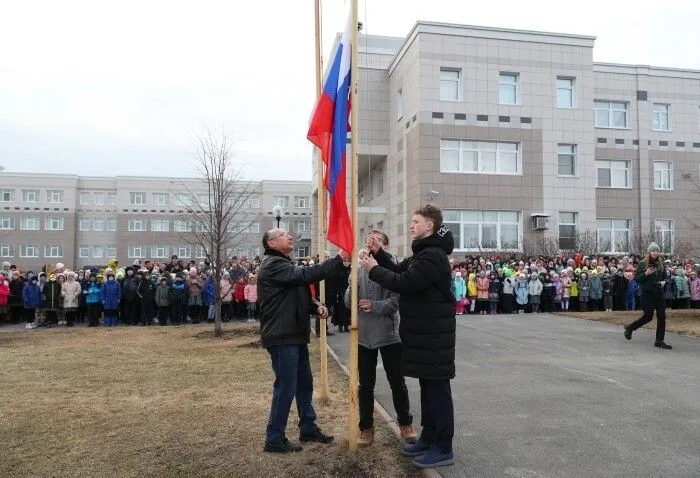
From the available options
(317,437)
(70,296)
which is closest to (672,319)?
(317,437)

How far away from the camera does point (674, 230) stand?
1390 inches

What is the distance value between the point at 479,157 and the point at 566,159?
518cm

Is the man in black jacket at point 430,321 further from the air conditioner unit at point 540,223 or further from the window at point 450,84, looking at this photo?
the air conditioner unit at point 540,223

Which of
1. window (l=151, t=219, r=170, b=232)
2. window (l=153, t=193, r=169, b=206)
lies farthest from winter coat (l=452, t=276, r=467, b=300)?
window (l=153, t=193, r=169, b=206)

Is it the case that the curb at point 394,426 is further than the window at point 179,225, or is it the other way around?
the window at point 179,225

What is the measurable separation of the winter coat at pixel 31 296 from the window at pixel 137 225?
49165 millimetres

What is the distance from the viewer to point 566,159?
32.3 meters

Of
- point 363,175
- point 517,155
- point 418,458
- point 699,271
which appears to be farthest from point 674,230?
point 418,458

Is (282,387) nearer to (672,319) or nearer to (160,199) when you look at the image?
(672,319)

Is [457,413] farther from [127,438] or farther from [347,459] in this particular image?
[127,438]

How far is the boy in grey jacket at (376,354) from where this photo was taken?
568 cm

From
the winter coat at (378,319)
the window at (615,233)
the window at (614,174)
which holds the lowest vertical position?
the winter coat at (378,319)

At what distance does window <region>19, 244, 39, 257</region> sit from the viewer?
6303cm

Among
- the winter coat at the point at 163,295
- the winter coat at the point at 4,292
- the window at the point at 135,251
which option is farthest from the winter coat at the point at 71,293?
the window at the point at 135,251
